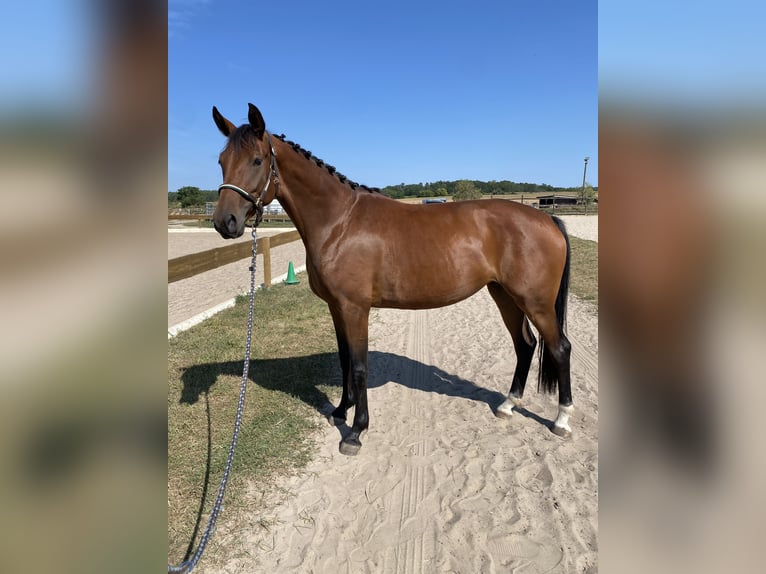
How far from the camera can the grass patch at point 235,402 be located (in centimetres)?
276

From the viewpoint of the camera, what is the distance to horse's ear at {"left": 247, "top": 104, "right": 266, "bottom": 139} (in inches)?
107

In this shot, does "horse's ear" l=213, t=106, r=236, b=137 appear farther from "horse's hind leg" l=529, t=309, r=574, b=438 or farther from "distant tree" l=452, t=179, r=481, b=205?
"distant tree" l=452, t=179, r=481, b=205

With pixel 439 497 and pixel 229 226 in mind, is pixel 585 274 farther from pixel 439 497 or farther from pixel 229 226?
pixel 229 226

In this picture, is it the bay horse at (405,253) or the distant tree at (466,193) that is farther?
the distant tree at (466,193)

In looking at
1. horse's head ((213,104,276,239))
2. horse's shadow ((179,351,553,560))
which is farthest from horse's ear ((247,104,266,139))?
horse's shadow ((179,351,553,560))

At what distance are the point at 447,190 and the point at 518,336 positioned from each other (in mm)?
73269

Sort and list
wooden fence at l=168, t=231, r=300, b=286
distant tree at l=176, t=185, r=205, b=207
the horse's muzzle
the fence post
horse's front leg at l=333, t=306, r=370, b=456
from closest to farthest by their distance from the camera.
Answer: the horse's muzzle
horse's front leg at l=333, t=306, r=370, b=456
wooden fence at l=168, t=231, r=300, b=286
the fence post
distant tree at l=176, t=185, r=205, b=207

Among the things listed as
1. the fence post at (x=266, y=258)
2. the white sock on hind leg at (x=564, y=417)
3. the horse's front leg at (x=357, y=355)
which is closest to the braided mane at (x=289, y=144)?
the horse's front leg at (x=357, y=355)

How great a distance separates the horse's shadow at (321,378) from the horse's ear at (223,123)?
7.78 feet

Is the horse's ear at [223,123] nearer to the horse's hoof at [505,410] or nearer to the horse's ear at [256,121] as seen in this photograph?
the horse's ear at [256,121]

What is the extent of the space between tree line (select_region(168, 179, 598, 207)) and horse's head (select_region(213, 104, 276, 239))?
3237 cm
